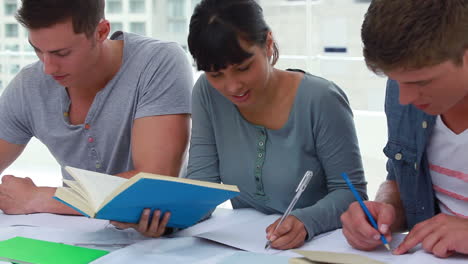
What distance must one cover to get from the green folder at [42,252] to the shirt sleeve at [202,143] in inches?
17.1

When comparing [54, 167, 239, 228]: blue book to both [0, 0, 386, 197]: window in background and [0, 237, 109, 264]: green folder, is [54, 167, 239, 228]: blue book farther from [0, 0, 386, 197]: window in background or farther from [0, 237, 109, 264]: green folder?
[0, 0, 386, 197]: window in background

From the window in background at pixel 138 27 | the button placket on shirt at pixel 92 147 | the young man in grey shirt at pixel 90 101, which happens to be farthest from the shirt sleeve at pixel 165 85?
the window in background at pixel 138 27

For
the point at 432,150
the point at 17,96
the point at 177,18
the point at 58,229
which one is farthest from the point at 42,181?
the point at 177,18

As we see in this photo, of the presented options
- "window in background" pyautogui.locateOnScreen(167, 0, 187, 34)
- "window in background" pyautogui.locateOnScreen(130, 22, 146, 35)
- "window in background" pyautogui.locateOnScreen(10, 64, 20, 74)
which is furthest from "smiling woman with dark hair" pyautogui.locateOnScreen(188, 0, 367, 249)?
"window in background" pyautogui.locateOnScreen(167, 0, 187, 34)

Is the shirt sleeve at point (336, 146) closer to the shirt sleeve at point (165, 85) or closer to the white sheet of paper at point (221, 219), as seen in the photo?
the white sheet of paper at point (221, 219)

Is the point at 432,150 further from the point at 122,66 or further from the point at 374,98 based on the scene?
the point at 374,98

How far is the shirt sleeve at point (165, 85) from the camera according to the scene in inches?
70.4

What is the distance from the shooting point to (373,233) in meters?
1.25

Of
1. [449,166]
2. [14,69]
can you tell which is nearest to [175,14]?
[14,69]

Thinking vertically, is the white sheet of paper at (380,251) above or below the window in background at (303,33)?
above

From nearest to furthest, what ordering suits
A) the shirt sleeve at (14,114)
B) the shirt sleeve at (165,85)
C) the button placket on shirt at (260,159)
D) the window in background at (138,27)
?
the button placket on shirt at (260,159), the shirt sleeve at (165,85), the shirt sleeve at (14,114), the window in background at (138,27)

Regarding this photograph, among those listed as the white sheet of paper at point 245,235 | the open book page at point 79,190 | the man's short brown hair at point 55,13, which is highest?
the man's short brown hair at point 55,13

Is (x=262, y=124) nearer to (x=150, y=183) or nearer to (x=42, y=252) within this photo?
(x=150, y=183)

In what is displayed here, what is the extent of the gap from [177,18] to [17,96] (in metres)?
10.3
